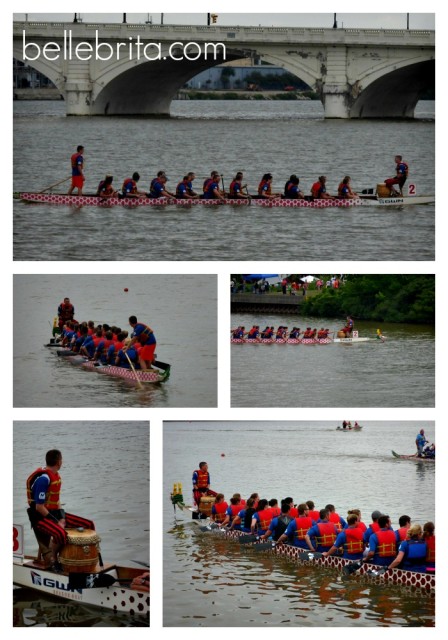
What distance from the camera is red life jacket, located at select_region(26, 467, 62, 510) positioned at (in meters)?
10.1

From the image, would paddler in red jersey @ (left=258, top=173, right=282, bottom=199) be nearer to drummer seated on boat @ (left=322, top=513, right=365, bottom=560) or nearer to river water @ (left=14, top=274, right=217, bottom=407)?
river water @ (left=14, top=274, right=217, bottom=407)

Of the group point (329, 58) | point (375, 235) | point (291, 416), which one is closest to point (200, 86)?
point (329, 58)

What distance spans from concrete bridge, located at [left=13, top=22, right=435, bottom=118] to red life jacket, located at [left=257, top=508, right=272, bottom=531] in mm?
4101

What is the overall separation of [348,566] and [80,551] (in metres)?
2.23

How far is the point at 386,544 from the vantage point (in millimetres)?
10891

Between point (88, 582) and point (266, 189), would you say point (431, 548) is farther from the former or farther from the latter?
point (266, 189)

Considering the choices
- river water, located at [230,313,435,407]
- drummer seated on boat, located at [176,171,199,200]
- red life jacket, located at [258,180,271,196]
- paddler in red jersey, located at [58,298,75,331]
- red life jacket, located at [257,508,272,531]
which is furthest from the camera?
red life jacket, located at [258,180,271,196]

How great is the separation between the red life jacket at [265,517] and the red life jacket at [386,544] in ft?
5.23

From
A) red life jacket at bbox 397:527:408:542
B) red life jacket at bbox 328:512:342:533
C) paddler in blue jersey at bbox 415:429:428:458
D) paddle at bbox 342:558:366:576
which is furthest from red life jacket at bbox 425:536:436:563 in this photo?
red life jacket at bbox 328:512:342:533

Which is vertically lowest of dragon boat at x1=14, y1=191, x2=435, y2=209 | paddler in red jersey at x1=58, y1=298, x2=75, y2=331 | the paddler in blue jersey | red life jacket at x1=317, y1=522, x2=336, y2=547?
red life jacket at x1=317, y1=522, x2=336, y2=547

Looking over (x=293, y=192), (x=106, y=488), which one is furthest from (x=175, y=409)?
(x=293, y=192)

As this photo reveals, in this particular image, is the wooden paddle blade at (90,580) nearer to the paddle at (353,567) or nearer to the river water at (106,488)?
the river water at (106,488)
